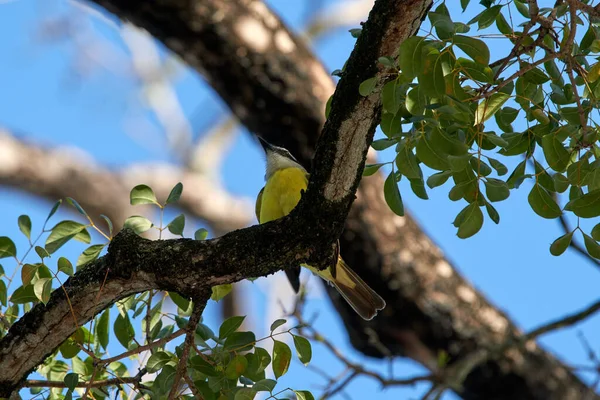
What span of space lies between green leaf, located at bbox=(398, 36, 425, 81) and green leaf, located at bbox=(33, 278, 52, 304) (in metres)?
1.22

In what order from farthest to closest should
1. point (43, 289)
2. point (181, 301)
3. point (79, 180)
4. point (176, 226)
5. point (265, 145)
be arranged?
point (79, 180)
point (265, 145)
point (181, 301)
point (176, 226)
point (43, 289)

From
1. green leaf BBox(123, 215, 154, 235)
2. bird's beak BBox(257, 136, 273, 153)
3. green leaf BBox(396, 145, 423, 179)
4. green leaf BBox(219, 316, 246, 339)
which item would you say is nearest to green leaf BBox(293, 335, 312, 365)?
green leaf BBox(219, 316, 246, 339)

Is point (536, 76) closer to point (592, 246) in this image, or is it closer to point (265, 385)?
point (592, 246)

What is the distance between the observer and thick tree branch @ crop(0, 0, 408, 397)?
222 centimetres

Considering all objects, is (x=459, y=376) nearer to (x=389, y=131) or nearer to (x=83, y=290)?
(x=389, y=131)

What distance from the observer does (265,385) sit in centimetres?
215

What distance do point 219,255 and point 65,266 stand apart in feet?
1.59

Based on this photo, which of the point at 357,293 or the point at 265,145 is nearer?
the point at 357,293

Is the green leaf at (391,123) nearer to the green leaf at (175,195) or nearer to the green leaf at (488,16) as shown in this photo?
the green leaf at (488,16)

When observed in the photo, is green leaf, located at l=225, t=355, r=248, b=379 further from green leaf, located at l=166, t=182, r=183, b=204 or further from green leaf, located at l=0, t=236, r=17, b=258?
green leaf, located at l=0, t=236, r=17, b=258

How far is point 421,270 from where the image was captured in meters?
5.15

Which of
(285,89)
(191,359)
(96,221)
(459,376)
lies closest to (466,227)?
(459,376)

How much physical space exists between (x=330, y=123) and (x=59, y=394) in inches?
53.3

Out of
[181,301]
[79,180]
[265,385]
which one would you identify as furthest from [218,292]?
[79,180]
